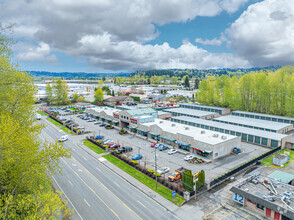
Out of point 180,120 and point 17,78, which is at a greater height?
point 17,78

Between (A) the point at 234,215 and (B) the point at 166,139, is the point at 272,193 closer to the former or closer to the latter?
(A) the point at 234,215

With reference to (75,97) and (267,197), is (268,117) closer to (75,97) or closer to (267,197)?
(267,197)

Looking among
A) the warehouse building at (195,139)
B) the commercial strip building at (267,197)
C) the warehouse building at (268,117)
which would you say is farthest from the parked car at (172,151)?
the warehouse building at (268,117)

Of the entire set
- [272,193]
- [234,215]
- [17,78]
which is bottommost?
[234,215]

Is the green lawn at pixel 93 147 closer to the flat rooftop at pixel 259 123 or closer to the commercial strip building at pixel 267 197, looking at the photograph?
the commercial strip building at pixel 267 197

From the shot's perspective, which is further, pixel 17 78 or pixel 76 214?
pixel 76 214

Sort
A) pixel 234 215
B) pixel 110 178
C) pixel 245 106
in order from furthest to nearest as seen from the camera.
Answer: pixel 245 106 → pixel 110 178 → pixel 234 215

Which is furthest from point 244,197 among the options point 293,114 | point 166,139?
point 293,114
